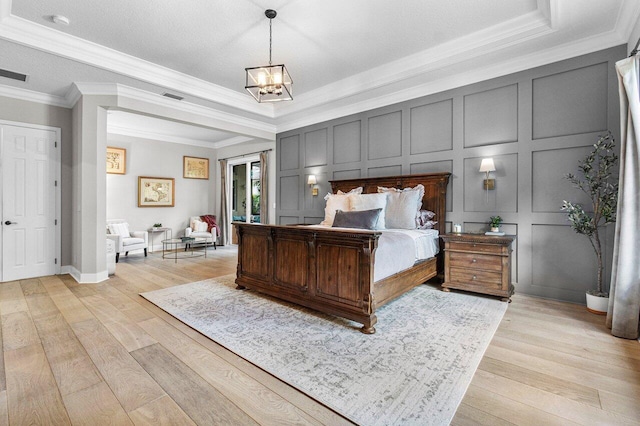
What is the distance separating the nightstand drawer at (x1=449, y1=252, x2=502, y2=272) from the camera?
3.55 metres

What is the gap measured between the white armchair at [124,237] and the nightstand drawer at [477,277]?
20.3ft

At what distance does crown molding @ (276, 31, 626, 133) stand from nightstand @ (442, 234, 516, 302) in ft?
7.14

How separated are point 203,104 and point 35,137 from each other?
2627 mm

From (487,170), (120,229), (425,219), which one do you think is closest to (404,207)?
(425,219)

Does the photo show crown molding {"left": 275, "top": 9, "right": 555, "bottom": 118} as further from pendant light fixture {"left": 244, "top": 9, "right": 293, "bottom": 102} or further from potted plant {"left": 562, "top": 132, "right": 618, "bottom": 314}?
pendant light fixture {"left": 244, "top": 9, "right": 293, "bottom": 102}

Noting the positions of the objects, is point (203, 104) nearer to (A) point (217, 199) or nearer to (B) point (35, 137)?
(B) point (35, 137)

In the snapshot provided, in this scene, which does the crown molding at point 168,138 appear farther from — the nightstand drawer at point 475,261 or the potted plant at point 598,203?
the potted plant at point 598,203

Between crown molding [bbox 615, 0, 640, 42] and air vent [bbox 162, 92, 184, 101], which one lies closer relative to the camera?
crown molding [bbox 615, 0, 640, 42]

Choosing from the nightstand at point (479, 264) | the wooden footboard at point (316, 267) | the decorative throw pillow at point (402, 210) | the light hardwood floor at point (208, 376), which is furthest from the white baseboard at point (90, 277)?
the nightstand at point (479, 264)

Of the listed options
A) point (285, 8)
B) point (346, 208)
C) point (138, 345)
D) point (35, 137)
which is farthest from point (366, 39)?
point (35, 137)

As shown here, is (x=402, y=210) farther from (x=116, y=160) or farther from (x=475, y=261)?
(x=116, y=160)

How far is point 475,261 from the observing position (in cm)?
370

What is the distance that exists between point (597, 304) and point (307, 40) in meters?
4.41

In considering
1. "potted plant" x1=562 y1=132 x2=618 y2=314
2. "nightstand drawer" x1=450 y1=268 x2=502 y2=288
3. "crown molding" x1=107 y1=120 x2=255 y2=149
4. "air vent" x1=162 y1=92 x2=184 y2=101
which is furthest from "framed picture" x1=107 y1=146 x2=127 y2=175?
"potted plant" x1=562 y1=132 x2=618 y2=314
